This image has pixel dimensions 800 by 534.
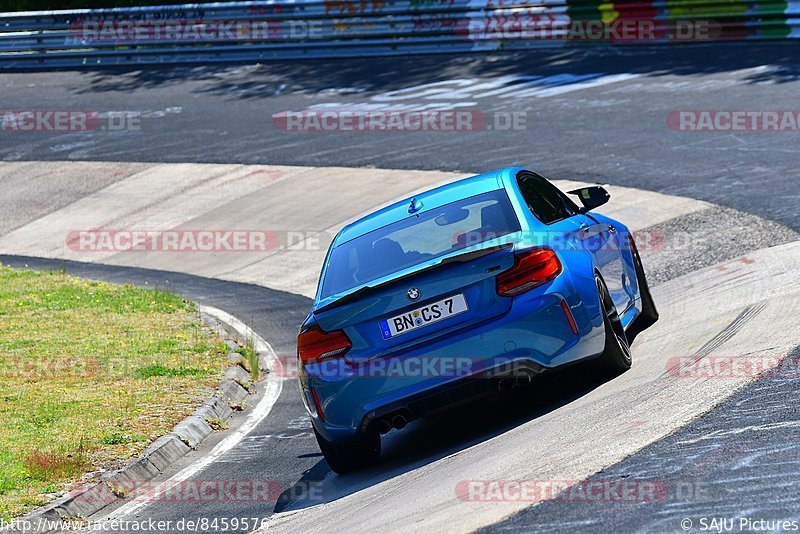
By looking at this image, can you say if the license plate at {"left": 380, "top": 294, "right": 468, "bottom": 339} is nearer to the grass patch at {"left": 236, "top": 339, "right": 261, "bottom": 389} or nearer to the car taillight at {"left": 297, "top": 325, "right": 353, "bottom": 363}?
the car taillight at {"left": 297, "top": 325, "right": 353, "bottom": 363}

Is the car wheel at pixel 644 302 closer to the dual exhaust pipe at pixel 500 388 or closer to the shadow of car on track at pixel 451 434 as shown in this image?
the shadow of car on track at pixel 451 434

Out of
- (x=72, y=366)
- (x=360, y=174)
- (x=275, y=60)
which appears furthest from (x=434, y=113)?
(x=72, y=366)

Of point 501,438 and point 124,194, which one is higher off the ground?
point 501,438

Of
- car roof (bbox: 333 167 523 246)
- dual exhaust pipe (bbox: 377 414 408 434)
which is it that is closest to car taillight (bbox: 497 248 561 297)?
dual exhaust pipe (bbox: 377 414 408 434)

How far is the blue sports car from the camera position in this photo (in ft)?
24.8

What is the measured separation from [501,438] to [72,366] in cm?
553

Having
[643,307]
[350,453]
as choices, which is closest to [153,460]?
[350,453]

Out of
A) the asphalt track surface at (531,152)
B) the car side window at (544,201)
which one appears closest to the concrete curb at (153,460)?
the asphalt track surface at (531,152)

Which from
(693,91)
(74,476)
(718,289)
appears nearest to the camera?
(74,476)

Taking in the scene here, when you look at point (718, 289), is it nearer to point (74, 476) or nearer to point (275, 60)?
point (74, 476)

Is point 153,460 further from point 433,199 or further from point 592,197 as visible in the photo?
point 592,197

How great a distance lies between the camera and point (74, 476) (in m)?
8.54

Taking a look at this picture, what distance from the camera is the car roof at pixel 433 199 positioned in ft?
28.6

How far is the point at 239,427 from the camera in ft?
33.4
